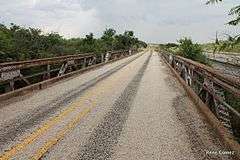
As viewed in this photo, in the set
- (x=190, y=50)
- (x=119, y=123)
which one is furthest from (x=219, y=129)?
(x=190, y=50)

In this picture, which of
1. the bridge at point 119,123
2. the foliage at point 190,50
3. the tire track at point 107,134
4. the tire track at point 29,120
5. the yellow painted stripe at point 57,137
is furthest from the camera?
the foliage at point 190,50

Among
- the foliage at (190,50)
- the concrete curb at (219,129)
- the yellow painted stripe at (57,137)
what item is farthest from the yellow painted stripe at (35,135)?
the foliage at (190,50)

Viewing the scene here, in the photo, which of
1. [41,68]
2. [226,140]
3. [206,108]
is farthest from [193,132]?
[41,68]

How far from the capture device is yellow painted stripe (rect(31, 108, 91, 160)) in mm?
6820

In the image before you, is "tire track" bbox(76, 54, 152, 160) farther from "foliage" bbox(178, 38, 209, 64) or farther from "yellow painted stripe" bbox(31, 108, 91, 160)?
"foliage" bbox(178, 38, 209, 64)

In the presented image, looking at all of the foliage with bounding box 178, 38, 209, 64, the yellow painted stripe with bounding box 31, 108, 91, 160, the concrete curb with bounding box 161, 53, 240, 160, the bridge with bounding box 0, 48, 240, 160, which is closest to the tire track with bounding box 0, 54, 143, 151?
the bridge with bounding box 0, 48, 240, 160

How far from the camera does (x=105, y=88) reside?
1617 cm

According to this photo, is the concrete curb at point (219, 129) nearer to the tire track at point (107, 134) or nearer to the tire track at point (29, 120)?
the tire track at point (107, 134)

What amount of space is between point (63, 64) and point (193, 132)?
13.5 m

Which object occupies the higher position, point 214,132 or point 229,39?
point 229,39

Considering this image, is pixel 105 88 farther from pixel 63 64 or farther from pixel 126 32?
pixel 126 32

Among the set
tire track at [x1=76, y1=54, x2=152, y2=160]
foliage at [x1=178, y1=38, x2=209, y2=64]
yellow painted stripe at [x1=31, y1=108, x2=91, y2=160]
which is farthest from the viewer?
foliage at [x1=178, y1=38, x2=209, y2=64]

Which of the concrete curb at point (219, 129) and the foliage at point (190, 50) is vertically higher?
the concrete curb at point (219, 129)

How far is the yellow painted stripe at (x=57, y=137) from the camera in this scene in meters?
6.82
